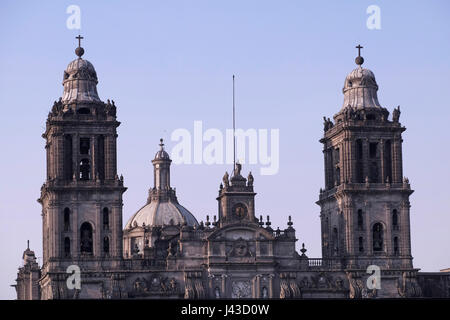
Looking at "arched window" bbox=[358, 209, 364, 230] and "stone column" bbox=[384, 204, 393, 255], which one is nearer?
"stone column" bbox=[384, 204, 393, 255]

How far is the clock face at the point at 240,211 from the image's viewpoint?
116 metres

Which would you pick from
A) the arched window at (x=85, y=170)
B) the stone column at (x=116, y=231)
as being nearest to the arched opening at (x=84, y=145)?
the arched window at (x=85, y=170)

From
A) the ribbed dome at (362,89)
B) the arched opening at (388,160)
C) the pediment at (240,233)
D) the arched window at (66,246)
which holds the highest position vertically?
the ribbed dome at (362,89)

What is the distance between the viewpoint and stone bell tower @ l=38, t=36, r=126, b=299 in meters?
114

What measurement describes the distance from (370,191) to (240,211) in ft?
38.2

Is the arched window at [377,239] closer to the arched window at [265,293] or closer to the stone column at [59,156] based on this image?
the arched window at [265,293]

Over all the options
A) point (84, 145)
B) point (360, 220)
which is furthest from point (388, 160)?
point (84, 145)

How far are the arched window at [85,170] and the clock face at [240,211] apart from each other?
41.0 feet

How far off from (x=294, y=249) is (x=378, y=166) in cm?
1034

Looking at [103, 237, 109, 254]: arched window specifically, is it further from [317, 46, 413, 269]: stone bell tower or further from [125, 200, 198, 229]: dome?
[125, 200, 198, 229]: dome

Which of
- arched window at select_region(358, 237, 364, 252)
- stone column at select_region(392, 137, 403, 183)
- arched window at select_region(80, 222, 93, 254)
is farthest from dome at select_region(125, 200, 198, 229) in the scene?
stone column at select_region(392, 137, 403, 183)
